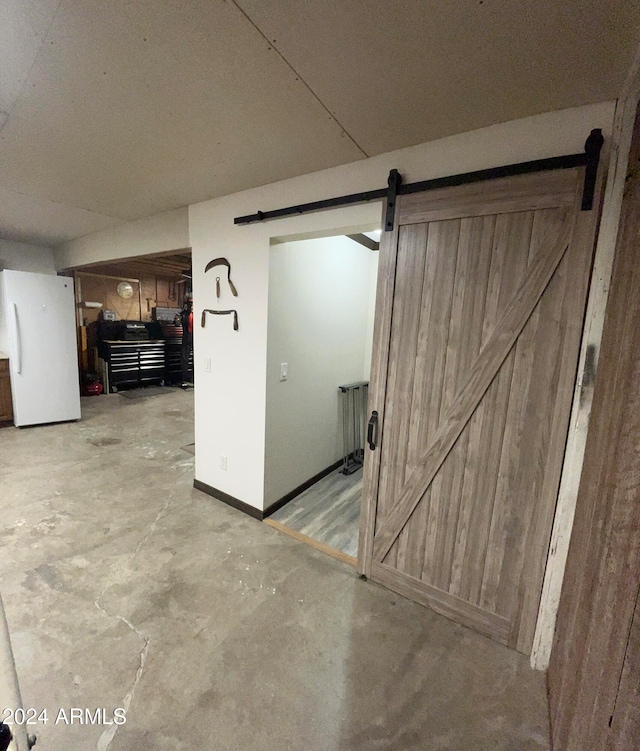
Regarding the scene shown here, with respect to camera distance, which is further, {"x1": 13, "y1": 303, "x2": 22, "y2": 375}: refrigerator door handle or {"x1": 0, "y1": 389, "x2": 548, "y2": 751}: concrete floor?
{"x1": 13, "y1": 303, "x2": 22, "y2": 375}: refrigerator door handle

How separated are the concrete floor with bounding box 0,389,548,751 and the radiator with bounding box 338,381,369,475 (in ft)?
4.35

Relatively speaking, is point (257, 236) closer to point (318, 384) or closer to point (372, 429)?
point (318, 384)

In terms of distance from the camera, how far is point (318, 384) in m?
3.01

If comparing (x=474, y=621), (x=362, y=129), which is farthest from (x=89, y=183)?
(x=474, y=621)

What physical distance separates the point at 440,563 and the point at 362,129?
87.0 inches

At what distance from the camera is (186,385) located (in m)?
7.27

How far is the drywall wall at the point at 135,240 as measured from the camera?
9.14 feet

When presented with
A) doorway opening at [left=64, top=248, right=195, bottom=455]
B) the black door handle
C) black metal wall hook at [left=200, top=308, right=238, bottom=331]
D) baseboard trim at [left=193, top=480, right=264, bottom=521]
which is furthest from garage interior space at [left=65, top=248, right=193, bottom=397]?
the black door handle

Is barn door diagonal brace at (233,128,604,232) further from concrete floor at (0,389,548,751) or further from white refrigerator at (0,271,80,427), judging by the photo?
white refrigerator at (0,271,80,427)

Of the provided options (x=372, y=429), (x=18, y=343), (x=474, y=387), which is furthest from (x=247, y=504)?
(x=18, y=343)

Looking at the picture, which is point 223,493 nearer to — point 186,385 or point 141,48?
point 141,48

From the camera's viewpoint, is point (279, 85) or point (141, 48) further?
point (279, 85)

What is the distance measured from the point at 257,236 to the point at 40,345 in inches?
152

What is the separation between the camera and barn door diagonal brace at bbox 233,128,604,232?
49.5 inches
